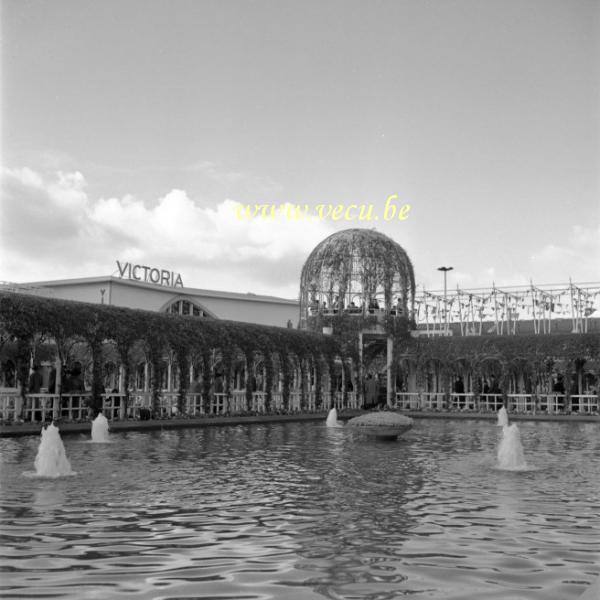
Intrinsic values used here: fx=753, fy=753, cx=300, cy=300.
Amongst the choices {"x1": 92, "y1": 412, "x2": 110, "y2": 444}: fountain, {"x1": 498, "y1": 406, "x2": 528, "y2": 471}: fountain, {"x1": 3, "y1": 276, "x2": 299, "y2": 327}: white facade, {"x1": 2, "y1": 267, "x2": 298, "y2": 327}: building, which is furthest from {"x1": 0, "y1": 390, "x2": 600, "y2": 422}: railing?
{"x1": 498, "y1": 406, "x2": 528, "y2": 471}: fountain

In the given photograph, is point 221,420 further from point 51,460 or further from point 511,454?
point 51,460

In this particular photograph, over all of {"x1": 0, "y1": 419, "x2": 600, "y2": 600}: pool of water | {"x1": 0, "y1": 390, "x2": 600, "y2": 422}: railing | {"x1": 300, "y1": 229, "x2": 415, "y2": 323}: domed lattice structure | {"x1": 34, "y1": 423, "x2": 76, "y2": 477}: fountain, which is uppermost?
{"x1": 300, "y1": 229, "x2": 415, "y2": 323}: domed lattice structure

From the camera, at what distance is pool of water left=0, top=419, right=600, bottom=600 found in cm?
473

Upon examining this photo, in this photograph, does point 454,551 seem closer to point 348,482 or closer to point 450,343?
point 348,482

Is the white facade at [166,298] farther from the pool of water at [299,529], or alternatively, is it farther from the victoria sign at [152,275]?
the pool of water at [299,529]

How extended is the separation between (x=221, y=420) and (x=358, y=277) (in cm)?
1027

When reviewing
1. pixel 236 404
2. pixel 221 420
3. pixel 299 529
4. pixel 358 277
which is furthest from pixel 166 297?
pixel 299 529

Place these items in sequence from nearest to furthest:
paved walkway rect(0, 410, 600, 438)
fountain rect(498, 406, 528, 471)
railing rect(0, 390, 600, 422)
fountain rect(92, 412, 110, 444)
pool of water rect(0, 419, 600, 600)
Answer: pool of water rect(0, 419, 600, 600) → fountain rect(498, 406, 528, 471) → fountain rect(92, 412, 110, 444) → paved walkway rect(0, 410, 600, 438) → railing rect(0, 390, 600, 422)

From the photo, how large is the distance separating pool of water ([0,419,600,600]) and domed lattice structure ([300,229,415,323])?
1946cm

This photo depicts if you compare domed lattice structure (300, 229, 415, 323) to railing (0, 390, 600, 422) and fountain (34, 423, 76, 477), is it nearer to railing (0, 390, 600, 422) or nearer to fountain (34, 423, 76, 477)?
railing (0, 390, 600, 422)

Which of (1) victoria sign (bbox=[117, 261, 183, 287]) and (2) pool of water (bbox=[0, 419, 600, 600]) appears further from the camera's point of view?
(1) victoria sign (bbox=[117, 261, 183, 287])

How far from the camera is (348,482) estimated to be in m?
9.29

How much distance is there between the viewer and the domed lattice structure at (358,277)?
1225 inches

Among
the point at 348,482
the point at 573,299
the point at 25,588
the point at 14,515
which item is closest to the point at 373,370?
the point at 573,299
